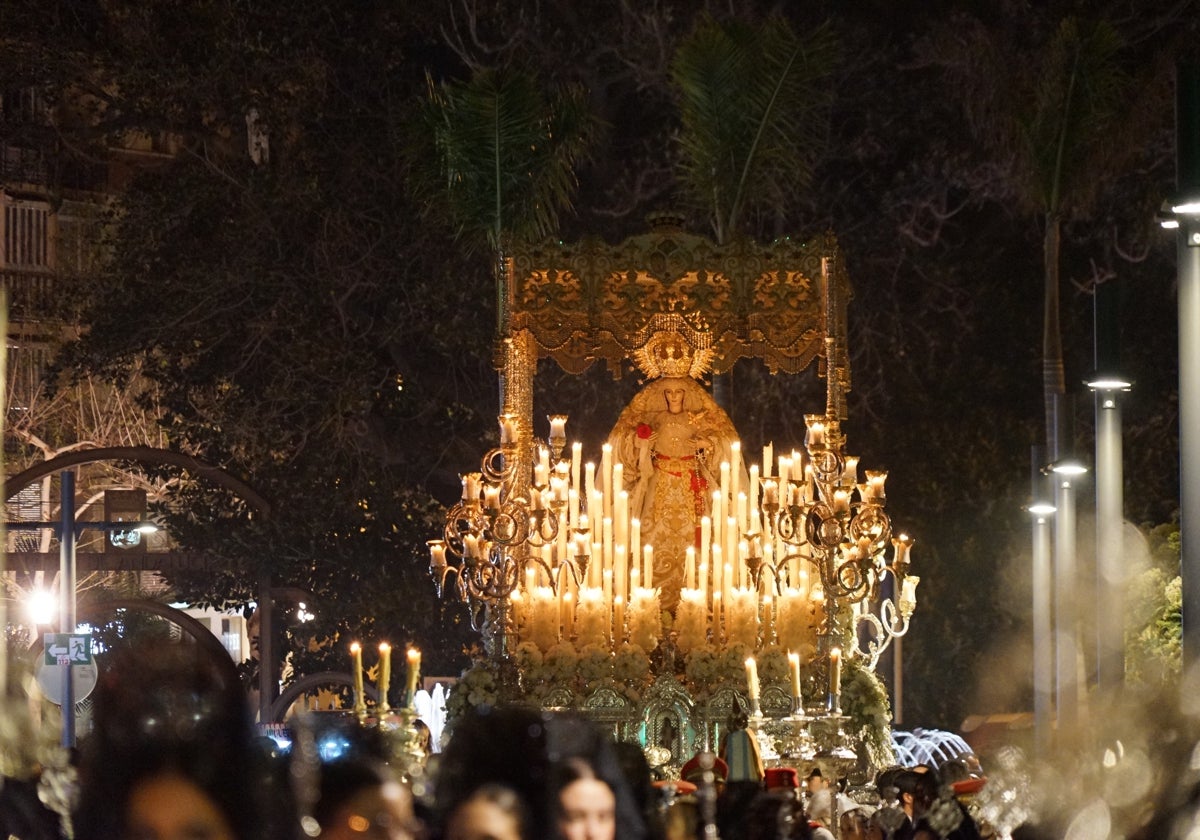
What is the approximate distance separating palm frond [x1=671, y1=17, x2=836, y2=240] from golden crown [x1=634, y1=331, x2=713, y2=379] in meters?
3.15

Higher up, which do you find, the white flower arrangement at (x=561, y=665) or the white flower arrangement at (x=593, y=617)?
the white flower arrangement at (x=593, y=617)

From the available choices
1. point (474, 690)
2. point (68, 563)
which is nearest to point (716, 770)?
point (474, 690)

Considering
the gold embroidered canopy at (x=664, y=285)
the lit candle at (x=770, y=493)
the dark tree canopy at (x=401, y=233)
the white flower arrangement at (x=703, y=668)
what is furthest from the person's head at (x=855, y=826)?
the dark tree canopy at (x=401, y=233)

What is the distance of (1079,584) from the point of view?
31.4 metres

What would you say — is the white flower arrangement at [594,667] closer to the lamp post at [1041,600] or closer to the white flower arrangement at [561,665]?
the white flower arrangement at [561,665]

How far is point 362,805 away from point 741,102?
19196mm

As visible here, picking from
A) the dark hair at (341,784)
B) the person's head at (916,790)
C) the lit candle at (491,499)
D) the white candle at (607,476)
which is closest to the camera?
the dark hair at (341,784)

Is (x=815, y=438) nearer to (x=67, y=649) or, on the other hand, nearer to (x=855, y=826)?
(x=855, y=826)

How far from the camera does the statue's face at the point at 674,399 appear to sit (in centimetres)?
2117

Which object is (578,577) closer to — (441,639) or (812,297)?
(812,297)

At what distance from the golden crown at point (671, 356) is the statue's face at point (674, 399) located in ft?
0.58

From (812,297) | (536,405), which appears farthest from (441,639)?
(812,297)

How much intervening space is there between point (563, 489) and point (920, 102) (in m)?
15.2

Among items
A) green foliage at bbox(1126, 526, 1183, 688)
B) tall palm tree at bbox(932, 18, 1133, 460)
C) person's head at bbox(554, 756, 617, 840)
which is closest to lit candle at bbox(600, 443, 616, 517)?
tall palm tree at bbox(932, 18, 1133, 460)
